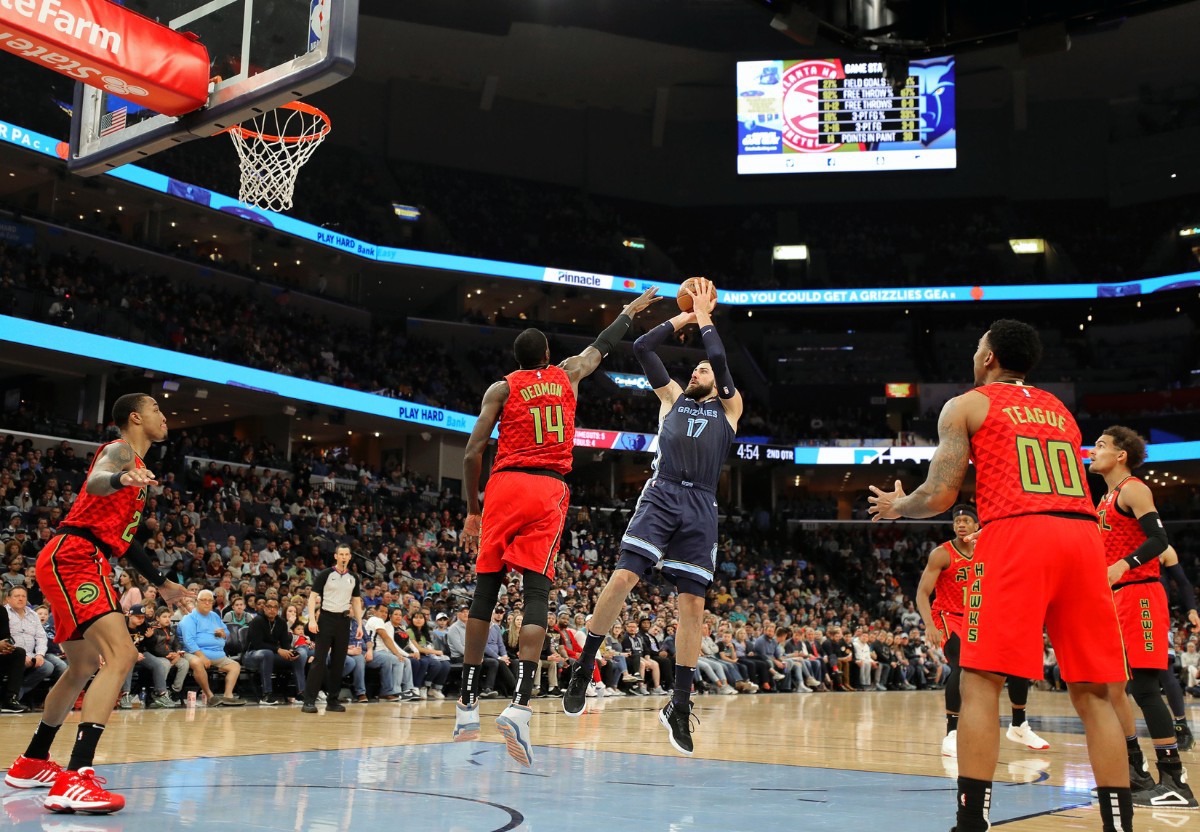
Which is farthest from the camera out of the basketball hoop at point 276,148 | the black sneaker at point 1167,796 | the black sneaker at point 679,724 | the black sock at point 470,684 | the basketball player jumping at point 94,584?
the basketball hoop at point 276,148

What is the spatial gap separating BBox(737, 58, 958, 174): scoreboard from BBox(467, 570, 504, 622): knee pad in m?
34.9

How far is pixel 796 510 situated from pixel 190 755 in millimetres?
33816

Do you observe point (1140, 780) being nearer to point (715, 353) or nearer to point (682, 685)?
point (682, 685)

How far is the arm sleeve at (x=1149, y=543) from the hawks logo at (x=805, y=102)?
34461 mm

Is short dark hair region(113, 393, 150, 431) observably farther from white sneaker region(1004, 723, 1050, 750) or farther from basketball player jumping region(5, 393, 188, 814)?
white sneaker region(1004, 723, 1050, 750)

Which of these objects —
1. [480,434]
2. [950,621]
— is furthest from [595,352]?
[950,621]

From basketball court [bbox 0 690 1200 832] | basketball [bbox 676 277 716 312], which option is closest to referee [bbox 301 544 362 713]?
basketball court [bbox 0 690 1200 832]

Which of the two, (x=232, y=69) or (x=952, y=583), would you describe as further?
(x=952, y=583)

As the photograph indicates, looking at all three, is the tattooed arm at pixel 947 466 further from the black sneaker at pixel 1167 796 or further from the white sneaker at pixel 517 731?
the black sneaker at pixel 1167 796

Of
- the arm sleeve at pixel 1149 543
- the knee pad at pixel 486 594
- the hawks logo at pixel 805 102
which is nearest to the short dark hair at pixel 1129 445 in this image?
the arm sleeve at pixel 1149 543

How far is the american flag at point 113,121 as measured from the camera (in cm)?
791

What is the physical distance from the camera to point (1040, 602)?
3.91m

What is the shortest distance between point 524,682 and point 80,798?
2.16 m

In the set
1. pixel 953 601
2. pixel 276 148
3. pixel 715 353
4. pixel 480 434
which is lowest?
pixel 953 601
